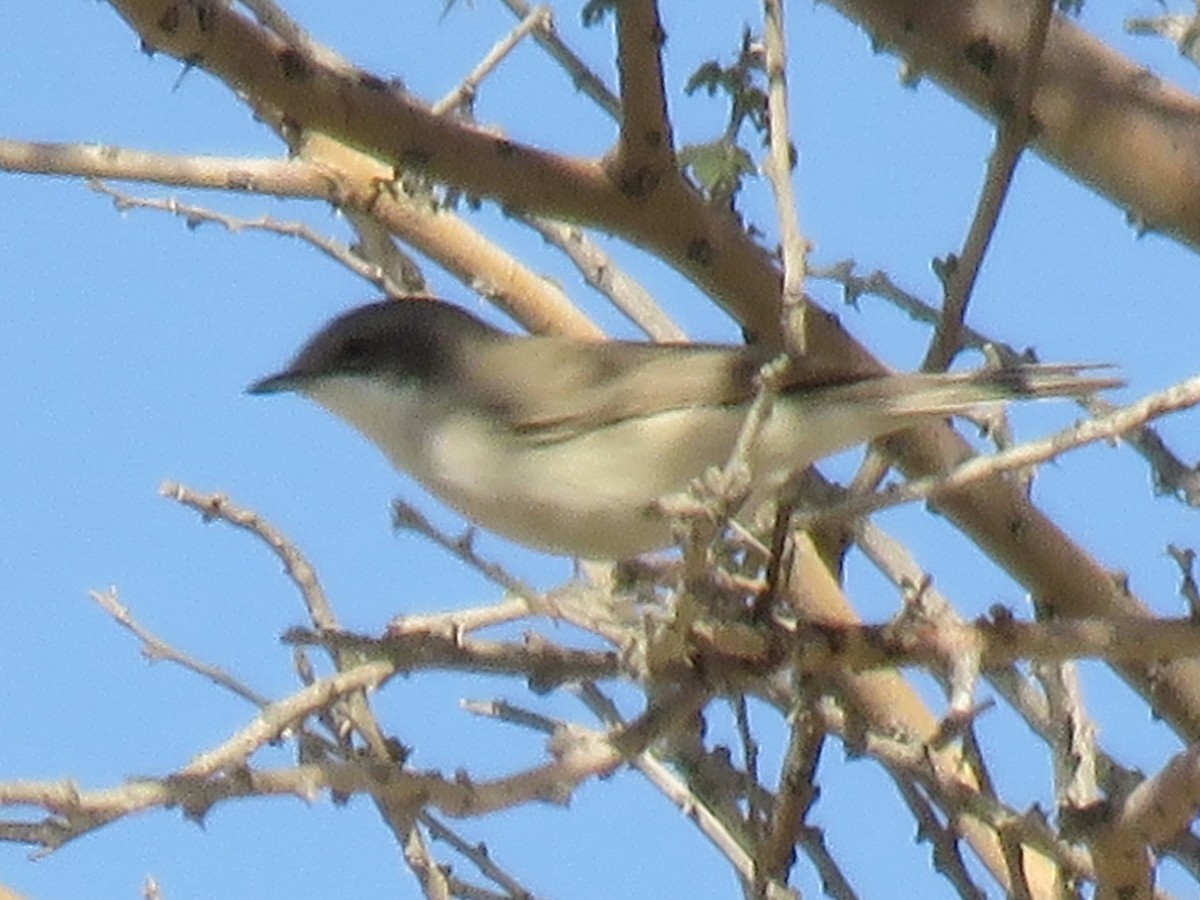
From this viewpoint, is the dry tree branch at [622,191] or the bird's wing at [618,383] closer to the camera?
the dry tree branch at [622,191]

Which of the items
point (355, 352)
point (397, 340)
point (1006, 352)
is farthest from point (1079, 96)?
point (355, 352)

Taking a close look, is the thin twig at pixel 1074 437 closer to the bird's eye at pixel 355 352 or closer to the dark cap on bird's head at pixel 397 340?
the dark cap on bird's head at pixel 397 340

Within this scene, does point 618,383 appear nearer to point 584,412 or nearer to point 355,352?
point 584,412

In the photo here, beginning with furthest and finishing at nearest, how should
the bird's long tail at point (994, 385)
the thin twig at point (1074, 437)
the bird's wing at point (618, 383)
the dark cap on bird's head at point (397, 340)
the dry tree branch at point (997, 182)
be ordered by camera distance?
the dark cap on bird's head at point (397, 340), the bird's wing at point (618, 383), the bird's long tail at point (994, 385), the dry tree branch at point (997, 182), the thin twig at point (1074, 437)

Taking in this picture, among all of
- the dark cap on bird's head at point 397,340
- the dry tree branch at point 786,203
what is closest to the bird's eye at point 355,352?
the dark cap on bird's head at point 397,340

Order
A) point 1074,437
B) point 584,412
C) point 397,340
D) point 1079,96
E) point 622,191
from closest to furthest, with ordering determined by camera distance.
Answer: point 1074,437 → point 622,191 → point 1079,96 → point 584,412 → point 397,340

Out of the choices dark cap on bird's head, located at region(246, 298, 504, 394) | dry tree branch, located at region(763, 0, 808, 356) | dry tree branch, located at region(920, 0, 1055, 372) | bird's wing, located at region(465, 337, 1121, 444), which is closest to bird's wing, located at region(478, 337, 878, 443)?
bird's wing, located at region(465, 337, 1121, 444)

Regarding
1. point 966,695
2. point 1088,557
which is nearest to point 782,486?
point 1088,557

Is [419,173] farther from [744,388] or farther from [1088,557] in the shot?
[1088,557]
